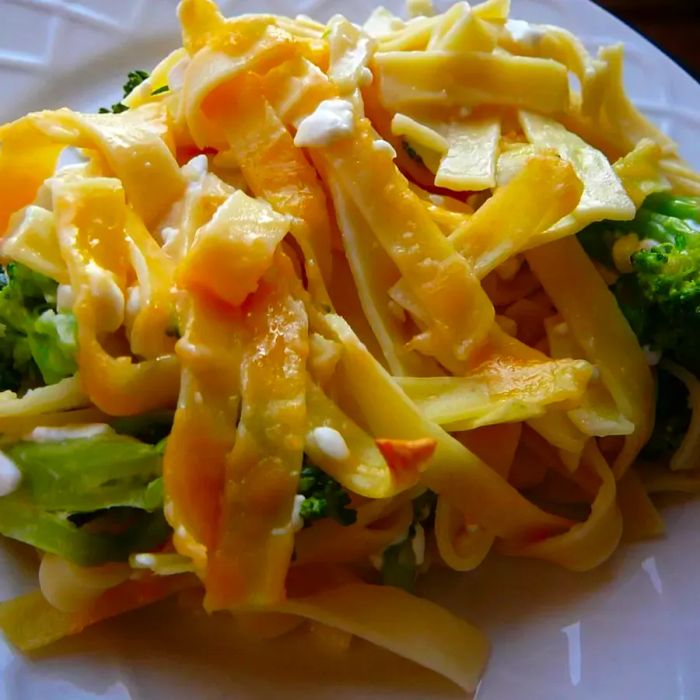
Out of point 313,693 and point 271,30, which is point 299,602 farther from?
point 271,30

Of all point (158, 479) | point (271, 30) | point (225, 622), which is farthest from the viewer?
point (271, 30)

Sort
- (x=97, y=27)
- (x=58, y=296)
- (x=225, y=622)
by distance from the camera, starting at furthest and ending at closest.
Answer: (x=97, y=27) < (x=225, y=622) < (x=58, y=296)

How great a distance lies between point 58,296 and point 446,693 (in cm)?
127

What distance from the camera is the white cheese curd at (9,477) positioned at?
5.89ft

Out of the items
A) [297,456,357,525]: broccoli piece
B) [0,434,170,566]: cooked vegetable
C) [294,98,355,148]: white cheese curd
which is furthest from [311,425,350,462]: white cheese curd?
[294,98,355,148]: white cheese curd

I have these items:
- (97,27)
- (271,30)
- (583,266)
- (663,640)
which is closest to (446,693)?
(663,640)

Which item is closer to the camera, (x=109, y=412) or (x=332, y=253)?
(x=109, y=412)

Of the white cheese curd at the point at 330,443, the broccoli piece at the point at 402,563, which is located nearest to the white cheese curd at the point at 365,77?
the white cheese curd at the point at 330,443

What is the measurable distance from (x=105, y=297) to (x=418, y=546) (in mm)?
964

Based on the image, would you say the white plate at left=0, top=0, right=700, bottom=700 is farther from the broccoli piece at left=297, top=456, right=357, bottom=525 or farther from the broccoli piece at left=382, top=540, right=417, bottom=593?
the broccoli piece at left=297, top=456, right=357, bottom=525

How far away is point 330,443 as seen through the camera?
1.72 metres

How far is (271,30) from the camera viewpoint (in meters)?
2.09

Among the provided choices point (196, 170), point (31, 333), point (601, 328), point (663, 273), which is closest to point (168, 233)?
point (196, 170)

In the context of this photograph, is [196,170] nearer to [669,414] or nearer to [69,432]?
[69,432]
